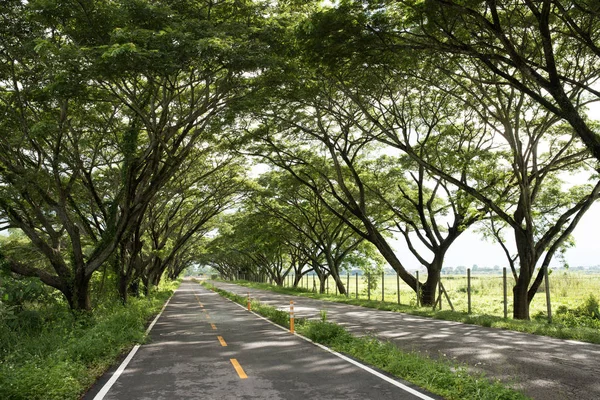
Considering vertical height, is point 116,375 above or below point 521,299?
below

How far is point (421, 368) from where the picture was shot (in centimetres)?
794

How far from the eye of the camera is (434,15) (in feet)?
38.6

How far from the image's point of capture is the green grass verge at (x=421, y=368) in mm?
6531

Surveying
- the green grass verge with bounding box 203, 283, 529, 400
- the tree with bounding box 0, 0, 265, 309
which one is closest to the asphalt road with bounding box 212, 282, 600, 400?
the green grass verge with bounding box 203, 283, 529, 400

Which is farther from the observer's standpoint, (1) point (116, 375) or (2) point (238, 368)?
(2) point (238, 368)

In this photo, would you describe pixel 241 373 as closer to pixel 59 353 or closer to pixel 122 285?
pixel 59 353

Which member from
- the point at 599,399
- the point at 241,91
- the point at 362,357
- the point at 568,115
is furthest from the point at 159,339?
the point at 568,115

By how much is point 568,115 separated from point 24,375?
11.5m

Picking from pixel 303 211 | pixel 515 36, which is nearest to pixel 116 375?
pixel 515 36

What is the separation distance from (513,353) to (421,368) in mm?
3447

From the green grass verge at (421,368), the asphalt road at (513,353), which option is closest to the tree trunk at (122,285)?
the asphalt road at (513,353)

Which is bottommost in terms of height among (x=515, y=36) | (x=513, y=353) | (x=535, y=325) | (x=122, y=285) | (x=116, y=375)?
(x=116, y=375)

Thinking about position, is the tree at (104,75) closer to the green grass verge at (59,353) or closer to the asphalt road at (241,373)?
the green grass verge at (59,353)

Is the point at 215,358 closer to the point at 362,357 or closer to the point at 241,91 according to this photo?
the point at 362,357
